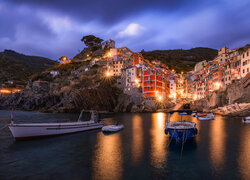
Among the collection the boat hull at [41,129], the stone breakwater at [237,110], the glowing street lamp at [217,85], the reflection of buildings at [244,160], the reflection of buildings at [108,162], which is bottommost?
the reflection of buildings at [108,162]

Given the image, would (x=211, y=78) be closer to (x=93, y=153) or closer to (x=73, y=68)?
(x=93, y=153)

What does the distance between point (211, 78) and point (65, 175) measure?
79.1 metres

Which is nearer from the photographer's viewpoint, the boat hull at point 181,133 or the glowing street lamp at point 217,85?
the boat hull at point 181,133

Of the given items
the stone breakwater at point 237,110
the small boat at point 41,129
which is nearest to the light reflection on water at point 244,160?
the small boat at point 41,129

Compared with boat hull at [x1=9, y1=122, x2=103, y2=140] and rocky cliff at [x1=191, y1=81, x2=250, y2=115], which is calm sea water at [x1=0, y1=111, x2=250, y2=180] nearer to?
boat hull at [x1=9, y1=122, x2=103, y2=140]

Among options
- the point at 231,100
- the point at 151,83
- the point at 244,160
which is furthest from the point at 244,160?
the point at 151,83

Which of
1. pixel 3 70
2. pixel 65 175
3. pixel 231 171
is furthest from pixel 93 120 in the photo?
pixel 3 70

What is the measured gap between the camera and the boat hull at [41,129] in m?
21.6

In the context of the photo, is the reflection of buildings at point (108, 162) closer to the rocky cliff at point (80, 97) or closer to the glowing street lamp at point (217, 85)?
the rocky cliff at point (80, 97)

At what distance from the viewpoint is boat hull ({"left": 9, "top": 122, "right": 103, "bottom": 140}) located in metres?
21.6

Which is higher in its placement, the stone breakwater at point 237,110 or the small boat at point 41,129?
the stone breakwater at point 237,110

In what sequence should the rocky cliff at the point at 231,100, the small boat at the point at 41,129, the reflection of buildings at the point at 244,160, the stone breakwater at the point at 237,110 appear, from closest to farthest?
the reflection of buildings at the point at 244,160
the small boat at the point at 41,129
the stone breakwater at the point at 237,110
the rocky cliff at the point at 231,100

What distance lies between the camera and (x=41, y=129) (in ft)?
75.4

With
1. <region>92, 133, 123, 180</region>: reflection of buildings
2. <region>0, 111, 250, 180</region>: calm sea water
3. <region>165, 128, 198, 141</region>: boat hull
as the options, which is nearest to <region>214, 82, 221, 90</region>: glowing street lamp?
<region>0, 111, 250, 180</region>: calm sea water
